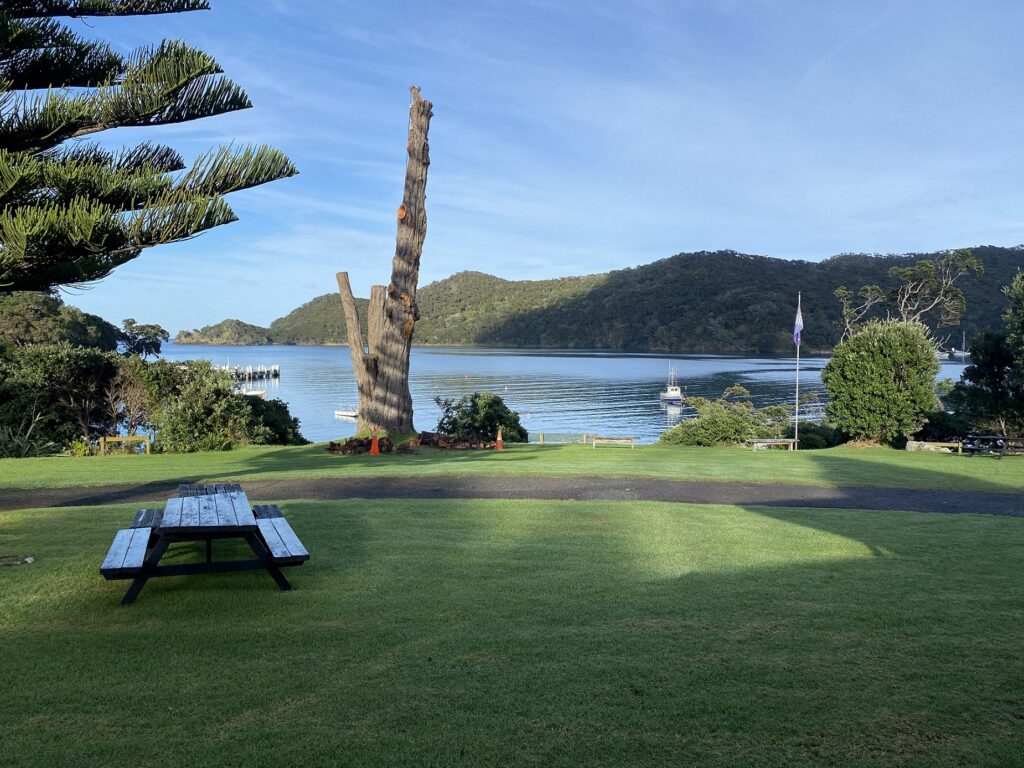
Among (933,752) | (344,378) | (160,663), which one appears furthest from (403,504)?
(344,378)

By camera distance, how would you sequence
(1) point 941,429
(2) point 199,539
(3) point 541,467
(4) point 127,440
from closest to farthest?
1. (2) point 199,539
2. (3) point 541,467
3. (4) point 127,440
4. (1) point 941,429

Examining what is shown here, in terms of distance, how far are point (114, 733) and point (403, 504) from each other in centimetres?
626

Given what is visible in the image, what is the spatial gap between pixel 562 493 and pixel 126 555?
6.75 m

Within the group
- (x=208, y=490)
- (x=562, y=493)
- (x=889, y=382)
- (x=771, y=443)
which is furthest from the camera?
(x=771, y=443)

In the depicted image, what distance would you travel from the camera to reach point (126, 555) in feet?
17.0

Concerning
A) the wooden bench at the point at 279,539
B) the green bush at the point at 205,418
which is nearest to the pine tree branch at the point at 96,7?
the wooden bench at the point at 279,539

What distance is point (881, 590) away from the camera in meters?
5.69

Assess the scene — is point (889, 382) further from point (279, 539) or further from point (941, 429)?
point (279, 539)

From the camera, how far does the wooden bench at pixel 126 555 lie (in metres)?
4.84

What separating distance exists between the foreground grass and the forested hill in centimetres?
7343

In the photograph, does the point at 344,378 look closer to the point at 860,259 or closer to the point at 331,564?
the point at 860,259

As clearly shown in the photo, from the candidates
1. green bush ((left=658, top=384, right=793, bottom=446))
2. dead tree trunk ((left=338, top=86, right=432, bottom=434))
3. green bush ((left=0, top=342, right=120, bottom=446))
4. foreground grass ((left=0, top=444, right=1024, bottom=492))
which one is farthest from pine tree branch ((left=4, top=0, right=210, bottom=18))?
green bush ((left=658, top=384, right=793, bottom=446))

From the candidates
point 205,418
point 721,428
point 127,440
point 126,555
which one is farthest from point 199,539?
point 721,428

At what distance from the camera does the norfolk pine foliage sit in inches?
231
